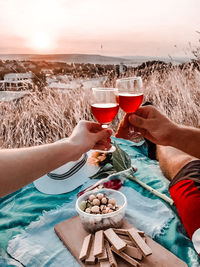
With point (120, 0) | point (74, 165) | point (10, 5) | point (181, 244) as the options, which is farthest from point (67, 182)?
point (120, 0)

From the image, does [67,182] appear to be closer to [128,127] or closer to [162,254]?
[128,127]

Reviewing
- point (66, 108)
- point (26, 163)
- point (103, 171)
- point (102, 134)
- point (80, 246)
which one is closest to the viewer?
point (26, 163)

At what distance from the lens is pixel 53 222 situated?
157 centimetres

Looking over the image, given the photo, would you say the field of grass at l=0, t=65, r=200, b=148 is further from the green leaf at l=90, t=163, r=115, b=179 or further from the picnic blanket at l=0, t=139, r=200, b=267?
the picnic blanket at l=0, t=139, r=200, b=267

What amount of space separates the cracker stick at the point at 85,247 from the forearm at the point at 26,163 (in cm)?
38

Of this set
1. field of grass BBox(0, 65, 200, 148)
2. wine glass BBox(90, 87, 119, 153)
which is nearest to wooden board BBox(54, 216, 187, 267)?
wine glass BBox(90, 87, 119, 153)

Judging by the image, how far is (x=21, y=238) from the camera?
1.45 metres

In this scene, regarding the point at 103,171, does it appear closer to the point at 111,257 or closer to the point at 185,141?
the point at 185,141

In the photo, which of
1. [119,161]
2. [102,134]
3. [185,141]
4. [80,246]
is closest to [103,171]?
[119,161]

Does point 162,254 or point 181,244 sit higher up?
point 162,254

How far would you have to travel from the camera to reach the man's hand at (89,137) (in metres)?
1.40

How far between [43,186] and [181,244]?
1074 millimetres

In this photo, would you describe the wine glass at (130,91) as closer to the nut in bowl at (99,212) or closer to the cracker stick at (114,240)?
the nut in bowl at (99,212)

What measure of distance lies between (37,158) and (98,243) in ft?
1.57
